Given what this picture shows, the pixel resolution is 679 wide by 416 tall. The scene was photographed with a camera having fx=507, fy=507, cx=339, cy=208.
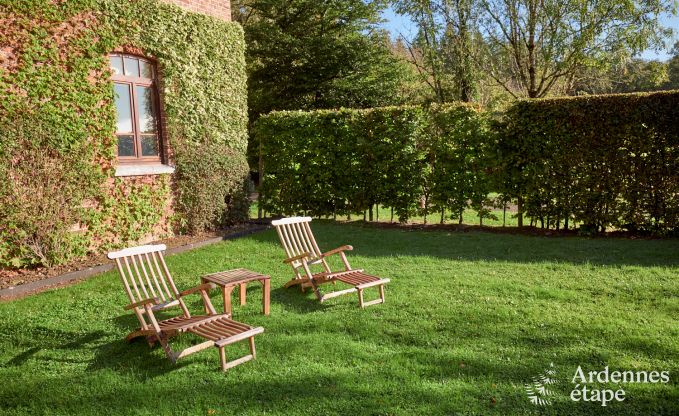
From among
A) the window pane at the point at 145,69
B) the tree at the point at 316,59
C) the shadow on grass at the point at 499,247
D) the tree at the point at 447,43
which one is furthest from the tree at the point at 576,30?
the window pane at the point at 145,69

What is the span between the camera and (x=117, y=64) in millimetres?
8484

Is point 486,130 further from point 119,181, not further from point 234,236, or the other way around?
point 119,181

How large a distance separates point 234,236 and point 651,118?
25.2ft

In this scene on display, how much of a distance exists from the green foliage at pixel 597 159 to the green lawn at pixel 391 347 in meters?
2.08

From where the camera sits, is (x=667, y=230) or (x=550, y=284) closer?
(x=550, y=284)

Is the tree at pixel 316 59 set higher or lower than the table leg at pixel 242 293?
higher

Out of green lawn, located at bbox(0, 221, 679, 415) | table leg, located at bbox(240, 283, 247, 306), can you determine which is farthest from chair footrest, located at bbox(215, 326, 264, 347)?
table leg, located at bbox(240, 283, 247, 306)

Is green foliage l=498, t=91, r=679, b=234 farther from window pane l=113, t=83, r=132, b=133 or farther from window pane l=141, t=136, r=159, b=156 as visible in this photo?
window pane l=113, t=83, r=132, b=133

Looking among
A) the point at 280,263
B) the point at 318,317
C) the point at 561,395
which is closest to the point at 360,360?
the point at 318,317

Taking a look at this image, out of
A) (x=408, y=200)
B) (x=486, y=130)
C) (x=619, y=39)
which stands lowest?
(x=408, y=200)

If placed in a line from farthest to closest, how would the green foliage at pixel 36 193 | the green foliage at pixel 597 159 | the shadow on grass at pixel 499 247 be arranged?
the green foliage at pixel 597 159
the shadow on grass at pixel 499 247
the green foliage at pixel 36 193

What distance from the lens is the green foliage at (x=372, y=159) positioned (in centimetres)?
1013

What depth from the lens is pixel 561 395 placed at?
348 centimetres

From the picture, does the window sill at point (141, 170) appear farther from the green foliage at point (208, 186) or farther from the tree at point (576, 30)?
the tree at point (576, 30)
